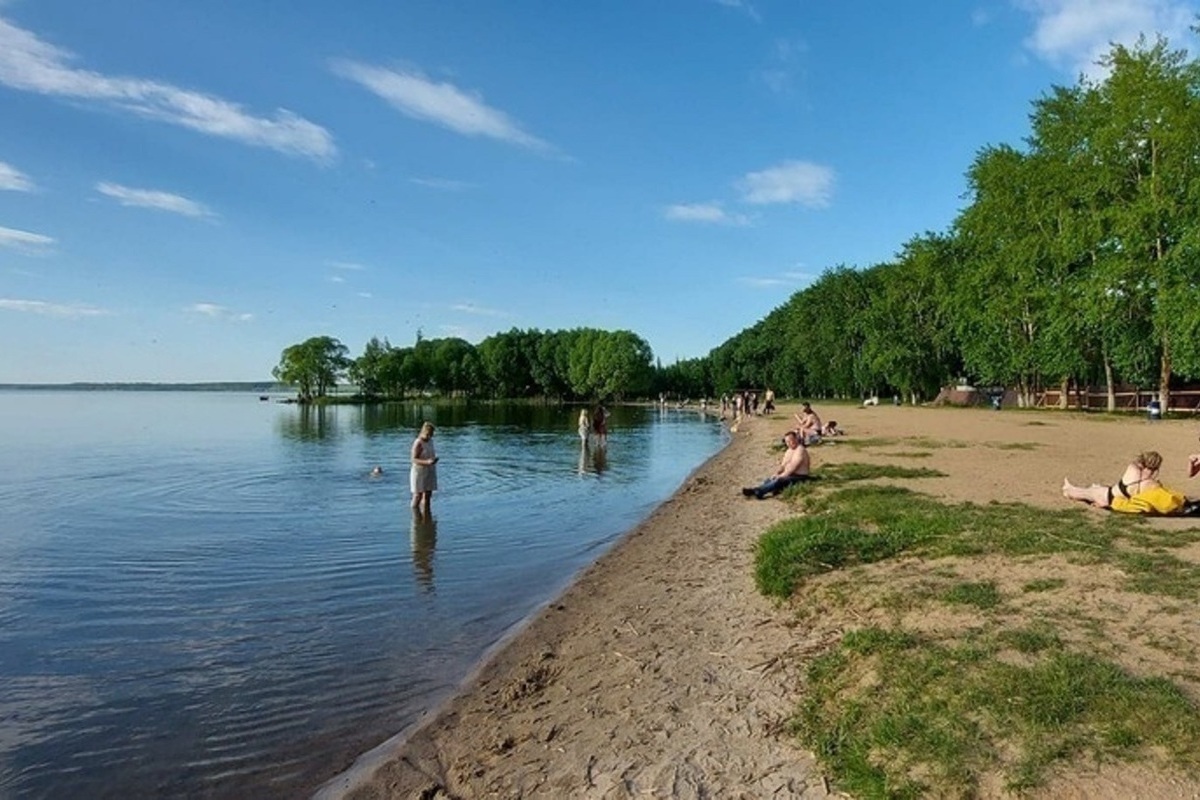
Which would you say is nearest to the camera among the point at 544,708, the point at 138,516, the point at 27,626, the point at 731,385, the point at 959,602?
the point at 544,708

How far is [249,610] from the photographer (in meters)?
10.1

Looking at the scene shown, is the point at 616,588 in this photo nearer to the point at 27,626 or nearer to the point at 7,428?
the point at 27,626

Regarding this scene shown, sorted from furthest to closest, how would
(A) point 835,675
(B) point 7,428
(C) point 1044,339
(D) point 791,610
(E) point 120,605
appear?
(B) point 7,428 < (C) point 1044,339 < (E) point 120,605 < (D) point 791,610 < (A) point 835,675

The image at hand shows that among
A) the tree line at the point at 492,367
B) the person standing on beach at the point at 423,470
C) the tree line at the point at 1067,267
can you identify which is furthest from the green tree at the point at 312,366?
the person standing on beach at the point at 423,470

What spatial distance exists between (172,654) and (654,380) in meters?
146

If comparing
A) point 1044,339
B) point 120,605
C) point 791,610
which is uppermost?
point 1044,339

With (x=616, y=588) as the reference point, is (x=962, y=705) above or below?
above

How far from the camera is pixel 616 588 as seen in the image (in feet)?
34.6

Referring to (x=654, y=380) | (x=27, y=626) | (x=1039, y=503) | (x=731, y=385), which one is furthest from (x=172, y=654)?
(x=654, y=380)

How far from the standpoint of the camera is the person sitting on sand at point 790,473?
16.6 m

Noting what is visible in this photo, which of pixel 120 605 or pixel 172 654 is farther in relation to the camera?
pixel 120 605

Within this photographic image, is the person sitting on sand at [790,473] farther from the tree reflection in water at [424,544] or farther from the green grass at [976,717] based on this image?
the green grass at [976,717]

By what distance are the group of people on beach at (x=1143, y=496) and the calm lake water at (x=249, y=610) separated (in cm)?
851

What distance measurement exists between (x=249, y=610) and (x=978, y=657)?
8966 millimetres
